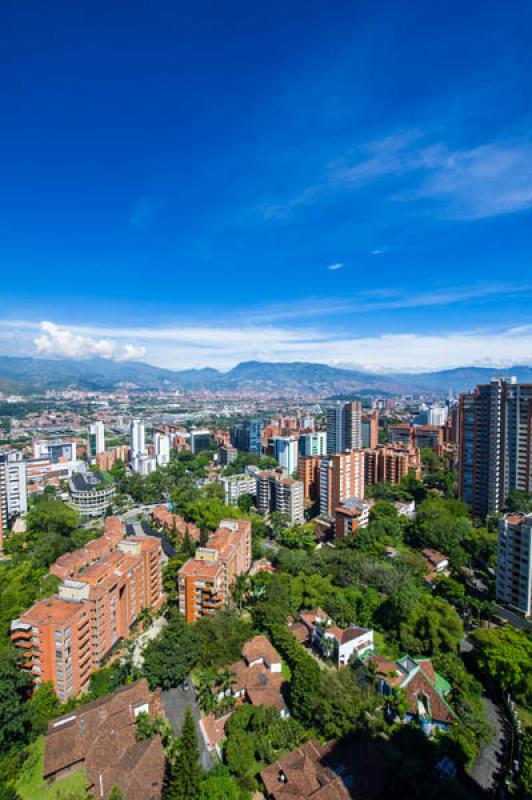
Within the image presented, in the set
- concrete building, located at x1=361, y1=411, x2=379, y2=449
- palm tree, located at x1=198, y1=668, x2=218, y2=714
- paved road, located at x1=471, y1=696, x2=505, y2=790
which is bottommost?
paved road, located at x1=471, y1=696, x2=505, y2=790

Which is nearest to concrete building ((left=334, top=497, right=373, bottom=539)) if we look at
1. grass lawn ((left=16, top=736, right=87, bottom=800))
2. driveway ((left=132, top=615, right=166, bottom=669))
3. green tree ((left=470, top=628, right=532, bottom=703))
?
green tree ((left=470, top=628, right=532, bottom=703))

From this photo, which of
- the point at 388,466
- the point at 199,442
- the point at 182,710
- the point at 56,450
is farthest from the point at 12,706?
the point at 199,442

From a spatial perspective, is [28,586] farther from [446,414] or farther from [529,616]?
[446,414]

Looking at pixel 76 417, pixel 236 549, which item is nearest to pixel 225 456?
pixel 236 549

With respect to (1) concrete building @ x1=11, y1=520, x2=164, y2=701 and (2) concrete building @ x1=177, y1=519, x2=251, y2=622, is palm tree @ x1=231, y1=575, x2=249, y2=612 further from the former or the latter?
(1) concrete building @ x1=11, y1=520, x2=164, y2=701

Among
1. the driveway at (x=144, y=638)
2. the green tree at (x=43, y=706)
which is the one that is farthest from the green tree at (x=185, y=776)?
the driveway at (x=144, y=638)
